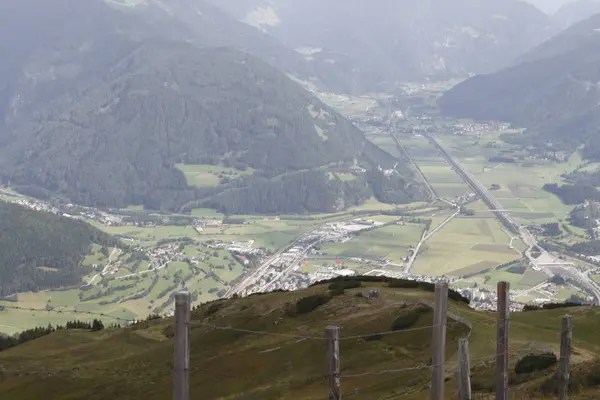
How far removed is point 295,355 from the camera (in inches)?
1705

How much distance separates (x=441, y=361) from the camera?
2027 cm

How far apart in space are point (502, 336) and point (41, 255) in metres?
177

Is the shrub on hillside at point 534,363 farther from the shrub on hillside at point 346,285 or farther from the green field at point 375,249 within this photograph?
the green field at point 375,249

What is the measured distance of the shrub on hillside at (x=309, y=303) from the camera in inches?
2114

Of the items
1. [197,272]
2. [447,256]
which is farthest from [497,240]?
[197,272]

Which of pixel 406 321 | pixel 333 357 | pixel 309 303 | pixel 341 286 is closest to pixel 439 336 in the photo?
pixel 333 357

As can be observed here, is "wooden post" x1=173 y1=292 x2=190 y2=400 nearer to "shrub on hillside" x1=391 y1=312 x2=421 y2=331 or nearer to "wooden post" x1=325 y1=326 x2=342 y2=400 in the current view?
"wooden post" x1=325 y1=326 x2=342 y2=400

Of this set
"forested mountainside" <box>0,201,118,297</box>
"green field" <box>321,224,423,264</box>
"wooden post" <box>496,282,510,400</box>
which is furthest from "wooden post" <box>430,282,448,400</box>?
"forested mountainside" <box>0,201,118,297</box>

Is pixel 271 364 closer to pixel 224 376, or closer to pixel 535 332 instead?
pixel 224 376

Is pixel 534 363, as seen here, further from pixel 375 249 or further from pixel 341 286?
pixel 375 249

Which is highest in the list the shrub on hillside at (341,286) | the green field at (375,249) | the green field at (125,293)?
the green field at (375,249)

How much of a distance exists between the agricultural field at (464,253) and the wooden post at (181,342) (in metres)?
147

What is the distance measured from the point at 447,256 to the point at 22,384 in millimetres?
138986

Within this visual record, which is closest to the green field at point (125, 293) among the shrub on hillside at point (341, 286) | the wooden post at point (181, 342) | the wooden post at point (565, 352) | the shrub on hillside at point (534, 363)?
the shrub on hillside at point (341, 286)
